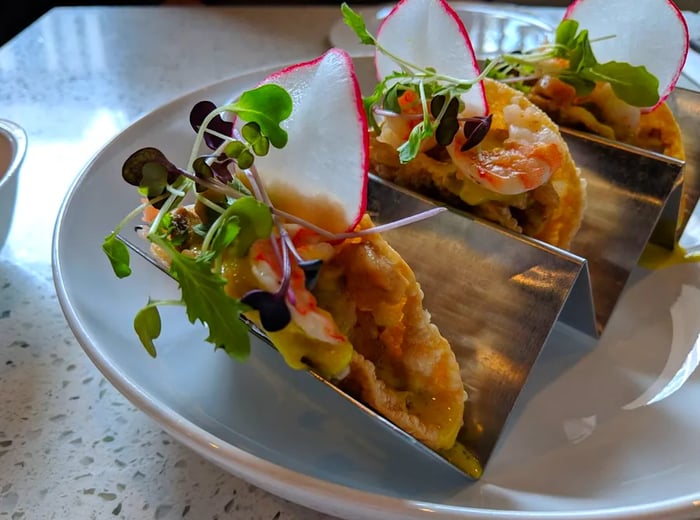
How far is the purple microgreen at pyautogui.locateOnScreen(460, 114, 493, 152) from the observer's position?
3.46 feet

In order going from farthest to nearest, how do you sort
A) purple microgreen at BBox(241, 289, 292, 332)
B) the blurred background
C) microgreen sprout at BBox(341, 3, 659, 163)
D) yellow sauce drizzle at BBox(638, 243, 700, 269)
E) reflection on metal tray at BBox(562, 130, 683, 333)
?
Answer: the blurred background, yellow sauce drizzle at BBox(638, 243, 700, 269), reflection on metal tray at BBox(562, 130, 683, 333), microgreen sprout at BBox(341, 3, 659, 163), purple microgreen at BBox(241, 289, 292, 332)

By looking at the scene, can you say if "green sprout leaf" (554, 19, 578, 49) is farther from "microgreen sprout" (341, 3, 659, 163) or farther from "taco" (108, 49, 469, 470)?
"taco" (108, 49, 469, 470)

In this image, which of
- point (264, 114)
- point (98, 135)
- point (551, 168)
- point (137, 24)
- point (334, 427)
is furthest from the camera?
point (137, 24)

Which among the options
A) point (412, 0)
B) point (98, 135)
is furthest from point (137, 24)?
point (412, 0)

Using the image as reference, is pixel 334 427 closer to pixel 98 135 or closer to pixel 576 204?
pixel 576 204

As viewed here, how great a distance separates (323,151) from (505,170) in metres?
0.40

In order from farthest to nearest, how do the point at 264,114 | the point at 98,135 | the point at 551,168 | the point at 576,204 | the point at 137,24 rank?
the point at 137,24, the point at 98,135, the point at 576,204, the point at 551,168, the point at 264,114

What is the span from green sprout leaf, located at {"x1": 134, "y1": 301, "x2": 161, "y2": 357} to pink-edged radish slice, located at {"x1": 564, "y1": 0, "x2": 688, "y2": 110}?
107 centimetres

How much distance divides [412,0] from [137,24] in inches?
70.2

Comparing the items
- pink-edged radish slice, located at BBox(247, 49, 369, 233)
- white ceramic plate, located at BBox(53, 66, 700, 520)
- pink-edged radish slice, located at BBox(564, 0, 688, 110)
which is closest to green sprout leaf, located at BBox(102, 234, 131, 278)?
white ceramic plate, located at BBox(53, 66, 700, 520)

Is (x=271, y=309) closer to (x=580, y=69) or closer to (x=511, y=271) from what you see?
(x=511, y=271)

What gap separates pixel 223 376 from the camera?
100 centimetres

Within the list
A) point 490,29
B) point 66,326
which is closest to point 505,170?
point 66,326

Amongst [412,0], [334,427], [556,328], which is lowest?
[556,328]
